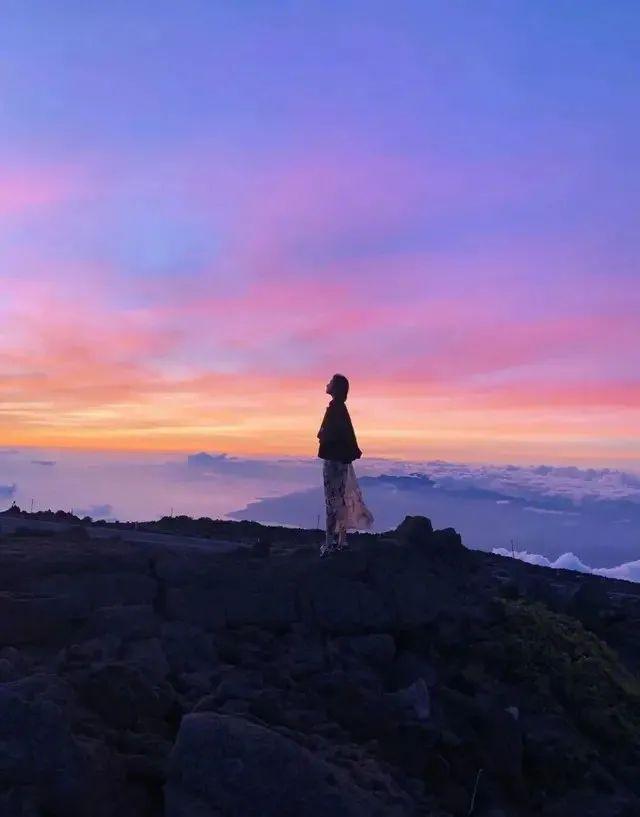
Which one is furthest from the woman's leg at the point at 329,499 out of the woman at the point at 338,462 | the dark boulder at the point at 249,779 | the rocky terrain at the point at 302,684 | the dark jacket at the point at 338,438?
the dark boulder at the point at 249,779

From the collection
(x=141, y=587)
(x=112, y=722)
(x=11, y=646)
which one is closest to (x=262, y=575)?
(x=141, y=587)

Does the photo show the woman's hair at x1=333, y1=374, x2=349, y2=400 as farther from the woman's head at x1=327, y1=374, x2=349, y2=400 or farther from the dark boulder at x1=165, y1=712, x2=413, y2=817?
the dark boulder at x1=165, y1=712, x2=413, y2=817

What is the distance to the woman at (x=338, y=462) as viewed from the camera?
504 inches

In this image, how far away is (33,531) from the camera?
1333 centimetres

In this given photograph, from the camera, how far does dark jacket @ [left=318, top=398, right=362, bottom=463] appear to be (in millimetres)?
12789

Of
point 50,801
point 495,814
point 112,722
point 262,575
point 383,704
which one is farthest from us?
point 262,575

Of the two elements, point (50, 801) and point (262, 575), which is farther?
point (262, 575)

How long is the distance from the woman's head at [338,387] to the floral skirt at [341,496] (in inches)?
39.0

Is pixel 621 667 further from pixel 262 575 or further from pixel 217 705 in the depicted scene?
pixel 217 705

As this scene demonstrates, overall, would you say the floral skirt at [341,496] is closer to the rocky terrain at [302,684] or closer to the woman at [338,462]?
the woman at [338,462]

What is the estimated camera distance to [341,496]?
42.3 feet

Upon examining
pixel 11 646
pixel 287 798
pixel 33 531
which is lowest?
pixel 287 798

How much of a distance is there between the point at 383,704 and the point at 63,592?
152 inches

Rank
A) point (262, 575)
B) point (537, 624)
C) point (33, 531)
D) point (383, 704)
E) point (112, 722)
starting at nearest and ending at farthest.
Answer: point (112, 722) < point (383, 704) < point (262, 575) < point (537, 624) < point (33, 531)
